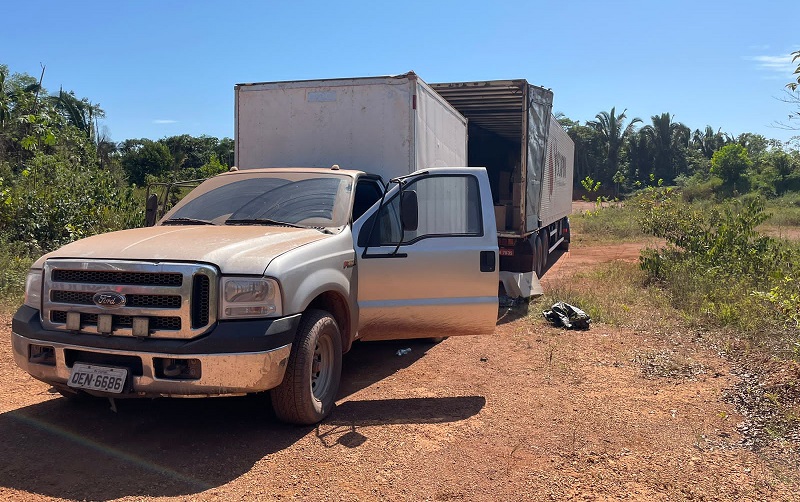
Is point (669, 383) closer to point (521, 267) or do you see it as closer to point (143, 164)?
point (521, 267)

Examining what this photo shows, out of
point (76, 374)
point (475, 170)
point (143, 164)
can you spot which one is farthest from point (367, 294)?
point (143, 164)

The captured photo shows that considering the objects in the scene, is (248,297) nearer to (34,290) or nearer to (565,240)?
(34,290)

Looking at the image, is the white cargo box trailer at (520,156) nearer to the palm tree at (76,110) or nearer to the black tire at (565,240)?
the black tire at (565,240)

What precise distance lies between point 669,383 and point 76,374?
4.61 meters

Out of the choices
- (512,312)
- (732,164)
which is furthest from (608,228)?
(732,164)

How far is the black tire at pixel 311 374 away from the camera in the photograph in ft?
13.0

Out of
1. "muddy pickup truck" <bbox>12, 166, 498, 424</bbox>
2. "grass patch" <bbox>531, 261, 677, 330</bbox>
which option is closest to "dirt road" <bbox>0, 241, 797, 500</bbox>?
"muddy pickup truck" <bbox>12, 166, 498, 424</bbox>

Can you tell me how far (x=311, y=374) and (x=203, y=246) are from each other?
1.13 meters

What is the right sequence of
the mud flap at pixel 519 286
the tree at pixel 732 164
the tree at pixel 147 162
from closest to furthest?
the mud flap at pixel 519 286, the tree at pixel 732 164, the tree at pixel 147 162

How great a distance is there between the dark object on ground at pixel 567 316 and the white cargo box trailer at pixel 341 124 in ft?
8.02

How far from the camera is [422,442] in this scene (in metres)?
4.04

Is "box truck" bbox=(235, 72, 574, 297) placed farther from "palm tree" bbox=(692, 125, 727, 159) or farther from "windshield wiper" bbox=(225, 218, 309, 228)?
"palm tree" bbox=(692, 125, 727, 159)

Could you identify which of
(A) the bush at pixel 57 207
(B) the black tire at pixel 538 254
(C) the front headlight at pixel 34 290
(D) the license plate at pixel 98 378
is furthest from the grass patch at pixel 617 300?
(A) the bush at pixel 57 207

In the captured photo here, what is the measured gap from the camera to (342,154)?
243 inches
